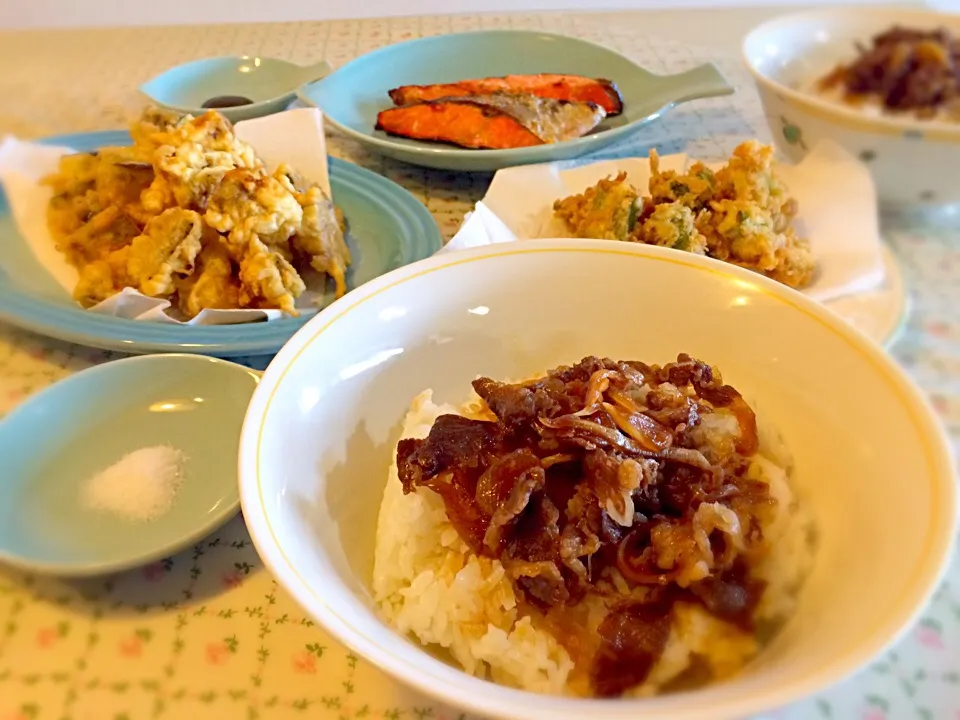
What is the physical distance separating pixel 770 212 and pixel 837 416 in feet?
2.63

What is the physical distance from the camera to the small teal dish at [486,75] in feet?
6.77

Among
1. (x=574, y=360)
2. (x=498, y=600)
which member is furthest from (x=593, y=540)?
(x=574, y=360)

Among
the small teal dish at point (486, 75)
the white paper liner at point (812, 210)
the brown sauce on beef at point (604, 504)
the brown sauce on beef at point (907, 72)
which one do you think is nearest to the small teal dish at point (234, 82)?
the small teal dish at point (486, 75)

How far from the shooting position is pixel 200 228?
1.66 m

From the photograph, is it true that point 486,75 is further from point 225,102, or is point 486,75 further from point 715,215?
point 715,215

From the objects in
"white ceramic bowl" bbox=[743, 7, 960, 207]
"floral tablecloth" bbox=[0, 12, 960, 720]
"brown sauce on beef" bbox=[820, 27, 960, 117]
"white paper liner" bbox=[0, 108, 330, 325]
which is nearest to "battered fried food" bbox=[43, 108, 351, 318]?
"white paper liner" bbox=[0, 108, 330, 325]

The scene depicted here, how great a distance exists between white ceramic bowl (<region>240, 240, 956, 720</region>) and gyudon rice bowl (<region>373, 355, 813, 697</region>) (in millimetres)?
55

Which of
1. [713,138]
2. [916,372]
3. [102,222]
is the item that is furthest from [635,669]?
[713,138]

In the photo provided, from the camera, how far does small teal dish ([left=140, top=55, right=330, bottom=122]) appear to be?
251cm

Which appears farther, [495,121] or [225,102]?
Result: [225,102]

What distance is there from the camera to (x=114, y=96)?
283cm

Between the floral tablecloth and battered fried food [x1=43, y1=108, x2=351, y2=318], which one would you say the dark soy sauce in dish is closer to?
battered fried food [x1=43, y1=108, x2=351, y2=318]

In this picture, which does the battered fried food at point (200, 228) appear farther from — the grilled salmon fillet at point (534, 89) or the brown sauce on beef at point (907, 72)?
the brown sauce on beef at point (907, 72)

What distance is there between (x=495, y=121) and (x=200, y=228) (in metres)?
0.95
